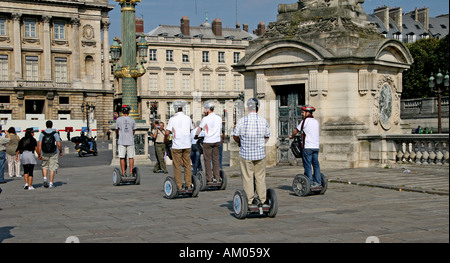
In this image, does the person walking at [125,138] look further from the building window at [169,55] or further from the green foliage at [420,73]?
the building window at [169,55]

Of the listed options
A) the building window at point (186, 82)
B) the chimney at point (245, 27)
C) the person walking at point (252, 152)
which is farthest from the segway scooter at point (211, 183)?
the chimney at point (245, 27)

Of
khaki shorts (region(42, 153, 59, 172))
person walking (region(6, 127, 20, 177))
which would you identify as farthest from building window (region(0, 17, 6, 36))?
khaki shorts (region(42, 153, 59, 172))

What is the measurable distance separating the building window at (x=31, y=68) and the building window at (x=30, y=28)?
9.44ft

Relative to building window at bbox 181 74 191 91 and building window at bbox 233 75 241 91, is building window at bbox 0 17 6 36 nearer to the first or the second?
building window at bbox 181 74 191 91

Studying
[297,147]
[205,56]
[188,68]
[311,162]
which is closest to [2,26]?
[188,68]

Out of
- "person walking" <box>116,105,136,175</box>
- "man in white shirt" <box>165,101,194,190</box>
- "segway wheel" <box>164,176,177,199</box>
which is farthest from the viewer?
"person walking" <box>116,105,136,175</box>

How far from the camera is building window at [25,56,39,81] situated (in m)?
68.9

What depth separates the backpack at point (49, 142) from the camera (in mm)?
14508

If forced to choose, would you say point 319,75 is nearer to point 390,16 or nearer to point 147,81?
point 147,81

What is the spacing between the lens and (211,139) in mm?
12391

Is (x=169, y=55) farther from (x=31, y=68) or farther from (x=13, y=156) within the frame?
(x=13, y=156)

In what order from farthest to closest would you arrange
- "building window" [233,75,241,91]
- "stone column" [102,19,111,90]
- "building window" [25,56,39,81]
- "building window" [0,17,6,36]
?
"building window" [233,75,241,91]
"stone column" [102,19,111,90]
"building window" [25,56,39,81]
"building window" [0,17,6,36]

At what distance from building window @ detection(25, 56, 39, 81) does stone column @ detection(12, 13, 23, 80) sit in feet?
3.68
